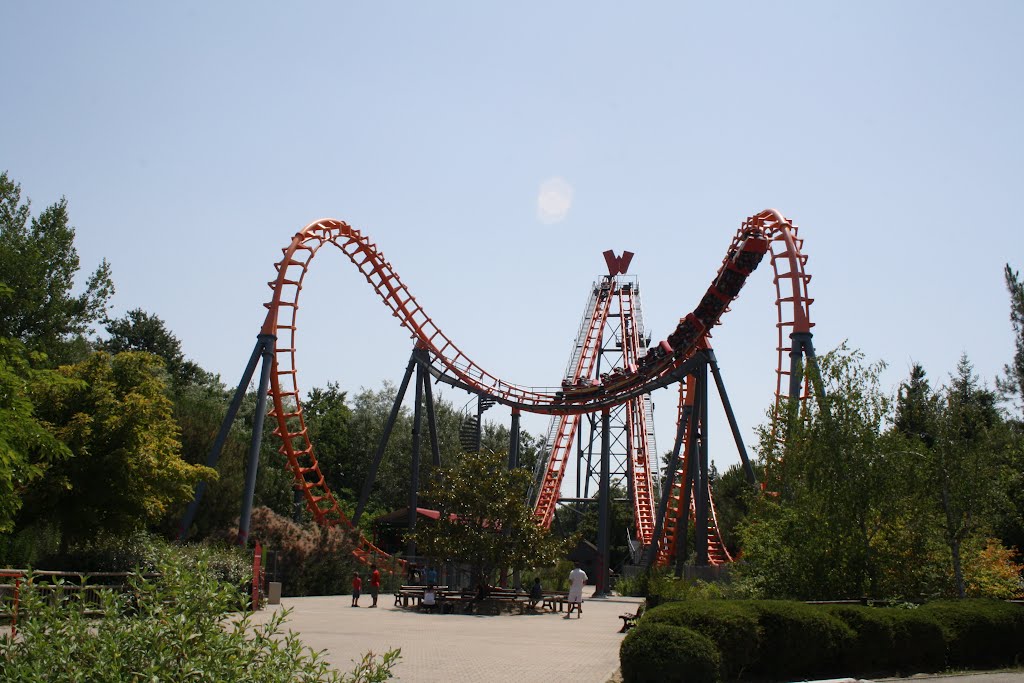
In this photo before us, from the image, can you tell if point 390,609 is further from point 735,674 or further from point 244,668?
point 244,668

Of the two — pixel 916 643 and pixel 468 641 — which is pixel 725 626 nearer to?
pixel 916 643

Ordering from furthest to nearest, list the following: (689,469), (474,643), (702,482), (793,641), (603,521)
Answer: (603,521)
(689,469)
(702,482)
(474,643)
(793,641)

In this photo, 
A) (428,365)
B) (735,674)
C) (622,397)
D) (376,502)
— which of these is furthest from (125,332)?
(735,674)

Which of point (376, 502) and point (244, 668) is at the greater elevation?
point (376, 502)

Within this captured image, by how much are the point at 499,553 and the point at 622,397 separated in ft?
31.8

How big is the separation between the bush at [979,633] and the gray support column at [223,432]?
1838 centimetres

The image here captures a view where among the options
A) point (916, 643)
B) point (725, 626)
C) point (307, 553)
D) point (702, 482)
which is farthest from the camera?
point (307, 553)

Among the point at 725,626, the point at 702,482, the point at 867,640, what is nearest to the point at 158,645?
the point at 725,626

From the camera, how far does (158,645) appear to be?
651cm

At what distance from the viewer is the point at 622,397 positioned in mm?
33219

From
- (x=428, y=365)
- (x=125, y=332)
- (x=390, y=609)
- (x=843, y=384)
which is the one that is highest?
(x=125, y=332)

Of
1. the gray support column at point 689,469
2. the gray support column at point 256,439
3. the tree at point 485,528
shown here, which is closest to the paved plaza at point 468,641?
the tree at point 485,528

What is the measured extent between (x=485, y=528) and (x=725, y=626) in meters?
14.4

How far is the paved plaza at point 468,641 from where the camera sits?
12.8m
